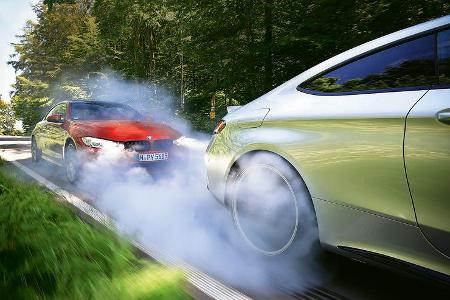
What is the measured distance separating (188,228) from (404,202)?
8.08ft

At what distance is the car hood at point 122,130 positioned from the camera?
6.99m

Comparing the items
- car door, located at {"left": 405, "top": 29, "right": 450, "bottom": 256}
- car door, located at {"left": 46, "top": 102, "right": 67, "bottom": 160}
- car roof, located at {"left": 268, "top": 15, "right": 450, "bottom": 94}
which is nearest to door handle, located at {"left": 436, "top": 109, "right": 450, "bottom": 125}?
car door, located at {"left": 405, "top": 29, "right": 450, "bottom": 256}

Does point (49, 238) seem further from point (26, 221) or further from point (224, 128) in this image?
point (224, 128)

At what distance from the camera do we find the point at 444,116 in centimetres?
234

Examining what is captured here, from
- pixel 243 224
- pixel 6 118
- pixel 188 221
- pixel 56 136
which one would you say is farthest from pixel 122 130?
pixel 6 118

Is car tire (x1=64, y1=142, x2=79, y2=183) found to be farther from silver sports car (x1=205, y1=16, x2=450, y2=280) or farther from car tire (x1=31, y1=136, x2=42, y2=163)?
silver sports car (x1=205, y1=16, x2=450, y2=280)

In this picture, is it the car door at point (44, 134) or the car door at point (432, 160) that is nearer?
the car door at point (432, 160)

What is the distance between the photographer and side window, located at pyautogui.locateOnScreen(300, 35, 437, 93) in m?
2.61

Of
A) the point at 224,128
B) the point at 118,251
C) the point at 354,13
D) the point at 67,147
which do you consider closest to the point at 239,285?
the point at 118,251

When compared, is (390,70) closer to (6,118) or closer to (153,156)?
(153,156)

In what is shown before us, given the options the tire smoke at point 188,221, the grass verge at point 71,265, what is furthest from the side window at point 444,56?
the grass verge at point 71,265

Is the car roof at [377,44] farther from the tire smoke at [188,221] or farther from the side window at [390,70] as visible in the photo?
the tire smoke at [188,221]

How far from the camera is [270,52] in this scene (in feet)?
44.6

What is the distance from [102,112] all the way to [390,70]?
6487 mm
